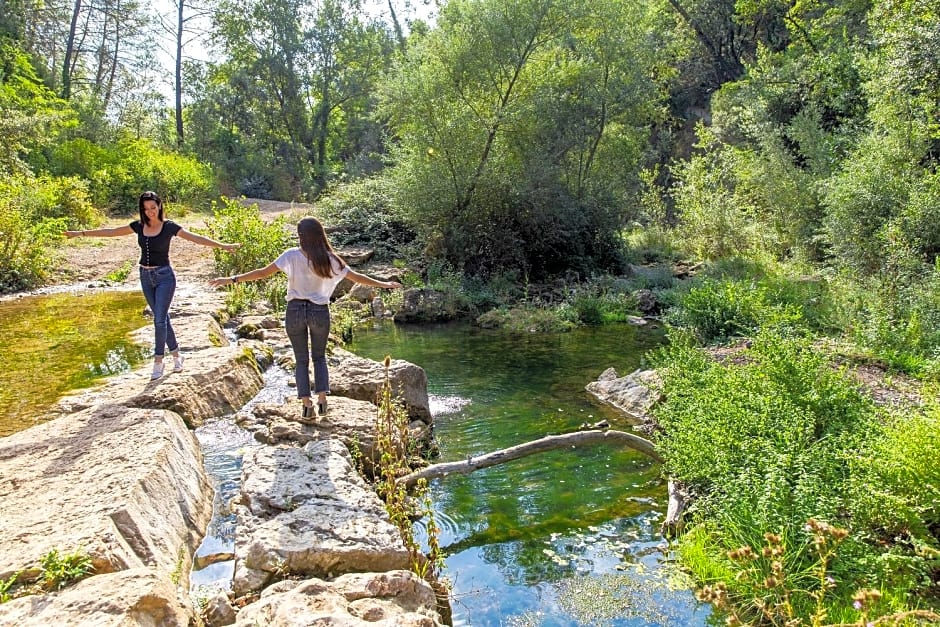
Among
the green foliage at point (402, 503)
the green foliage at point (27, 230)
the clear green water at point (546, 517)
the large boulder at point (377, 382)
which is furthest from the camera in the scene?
the green foliage at point (27, 230)

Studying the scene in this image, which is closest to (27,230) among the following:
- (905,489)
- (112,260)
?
(112,260)

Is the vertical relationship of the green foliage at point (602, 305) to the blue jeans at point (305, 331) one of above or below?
below

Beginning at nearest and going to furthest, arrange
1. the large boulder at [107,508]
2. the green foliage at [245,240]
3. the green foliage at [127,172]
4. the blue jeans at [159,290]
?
1. the large boulder at [107,508]
2. the blue jeans at [159,290]
3. the green foliage at [245,240]
4. the green foliage at [127,172]

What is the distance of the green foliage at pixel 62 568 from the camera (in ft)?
9.77

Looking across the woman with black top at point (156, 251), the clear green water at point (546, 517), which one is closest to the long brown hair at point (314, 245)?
the woman with black top at point (156, 251)

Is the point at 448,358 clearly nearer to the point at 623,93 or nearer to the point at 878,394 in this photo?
the point at 878,394

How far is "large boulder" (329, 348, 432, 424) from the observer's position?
22.3 ft

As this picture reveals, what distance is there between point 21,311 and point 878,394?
13.2 meters

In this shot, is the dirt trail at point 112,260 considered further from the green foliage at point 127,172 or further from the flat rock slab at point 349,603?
the flat rock slab at point 349,603

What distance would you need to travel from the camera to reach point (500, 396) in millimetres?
9156

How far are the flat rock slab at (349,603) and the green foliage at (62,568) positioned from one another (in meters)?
0.81

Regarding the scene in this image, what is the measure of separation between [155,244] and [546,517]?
4747 millimetres

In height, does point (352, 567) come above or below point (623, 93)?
below

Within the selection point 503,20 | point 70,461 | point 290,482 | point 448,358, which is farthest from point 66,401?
point 503,20
